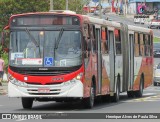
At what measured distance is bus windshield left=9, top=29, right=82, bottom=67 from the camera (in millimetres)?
22812

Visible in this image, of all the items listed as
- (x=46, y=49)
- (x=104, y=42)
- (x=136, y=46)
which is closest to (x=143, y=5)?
(x=136, y=46)

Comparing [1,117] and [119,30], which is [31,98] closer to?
[1,117]

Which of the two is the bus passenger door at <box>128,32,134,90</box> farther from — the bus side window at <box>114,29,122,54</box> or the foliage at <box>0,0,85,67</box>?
the foliage at <box>0,0,85,67</box>

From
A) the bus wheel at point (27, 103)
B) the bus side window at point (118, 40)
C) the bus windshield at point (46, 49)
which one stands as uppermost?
the bus windshield at point (46, 49)

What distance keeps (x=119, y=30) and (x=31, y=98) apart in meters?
6.93

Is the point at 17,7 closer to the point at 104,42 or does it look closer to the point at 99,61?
the point at 104,42

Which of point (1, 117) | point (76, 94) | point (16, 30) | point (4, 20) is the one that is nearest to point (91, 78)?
point (76, 94)

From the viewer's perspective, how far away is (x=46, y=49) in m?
22.9

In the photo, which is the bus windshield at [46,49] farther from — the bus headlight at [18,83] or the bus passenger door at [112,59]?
the bus passenger door at [112,59]

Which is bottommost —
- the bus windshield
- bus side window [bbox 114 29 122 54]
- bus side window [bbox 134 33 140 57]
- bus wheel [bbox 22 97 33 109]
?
bus wheel [bbox 22 97 33 109]

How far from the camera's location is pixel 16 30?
23.3 meters

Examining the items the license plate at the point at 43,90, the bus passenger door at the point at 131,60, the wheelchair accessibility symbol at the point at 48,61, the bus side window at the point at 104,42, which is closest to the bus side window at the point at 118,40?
the bus side window at the point at 104,42

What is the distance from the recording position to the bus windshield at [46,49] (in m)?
22.8

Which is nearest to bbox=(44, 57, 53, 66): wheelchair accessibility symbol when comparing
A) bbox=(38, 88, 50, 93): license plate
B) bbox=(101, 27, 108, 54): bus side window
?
bbox=(38, 88, 50, 93): license plate
